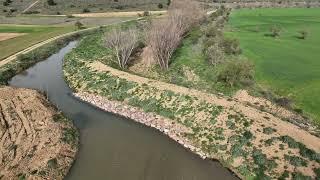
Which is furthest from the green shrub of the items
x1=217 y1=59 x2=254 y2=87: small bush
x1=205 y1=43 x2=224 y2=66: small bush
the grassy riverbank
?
x1=205 y1=43 x2=224 y2=66: small bush

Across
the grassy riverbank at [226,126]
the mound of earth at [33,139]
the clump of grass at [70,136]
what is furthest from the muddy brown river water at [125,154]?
the grassy riverbank at [226,126]

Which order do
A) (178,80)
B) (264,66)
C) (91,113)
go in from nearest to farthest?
(91,113) → (178,80) → (264,66)

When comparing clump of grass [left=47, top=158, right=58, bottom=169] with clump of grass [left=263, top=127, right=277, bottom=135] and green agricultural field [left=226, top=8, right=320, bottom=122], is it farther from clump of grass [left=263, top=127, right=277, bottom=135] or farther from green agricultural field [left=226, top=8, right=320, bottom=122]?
green agricultural field [left=226, top=8, right=320, bottom=122]

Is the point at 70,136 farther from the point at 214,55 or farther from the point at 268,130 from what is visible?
the point at 214,55

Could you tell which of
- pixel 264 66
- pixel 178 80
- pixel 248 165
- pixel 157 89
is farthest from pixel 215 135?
pixel 264 66

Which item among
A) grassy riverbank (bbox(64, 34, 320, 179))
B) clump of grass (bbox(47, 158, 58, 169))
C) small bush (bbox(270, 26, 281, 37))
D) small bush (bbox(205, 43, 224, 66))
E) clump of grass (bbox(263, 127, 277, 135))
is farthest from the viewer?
small bush (bbox(270, 26, 281, 37))

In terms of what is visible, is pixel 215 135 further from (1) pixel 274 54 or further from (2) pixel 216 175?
(1) pixel 274 54

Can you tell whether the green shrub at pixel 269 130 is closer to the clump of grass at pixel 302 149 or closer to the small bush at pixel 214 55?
the clump of grass at pixel 302 149

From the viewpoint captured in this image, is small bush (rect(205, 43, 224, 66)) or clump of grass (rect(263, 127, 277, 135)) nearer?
clump of grass (rect(263, 127, 277, 135))
